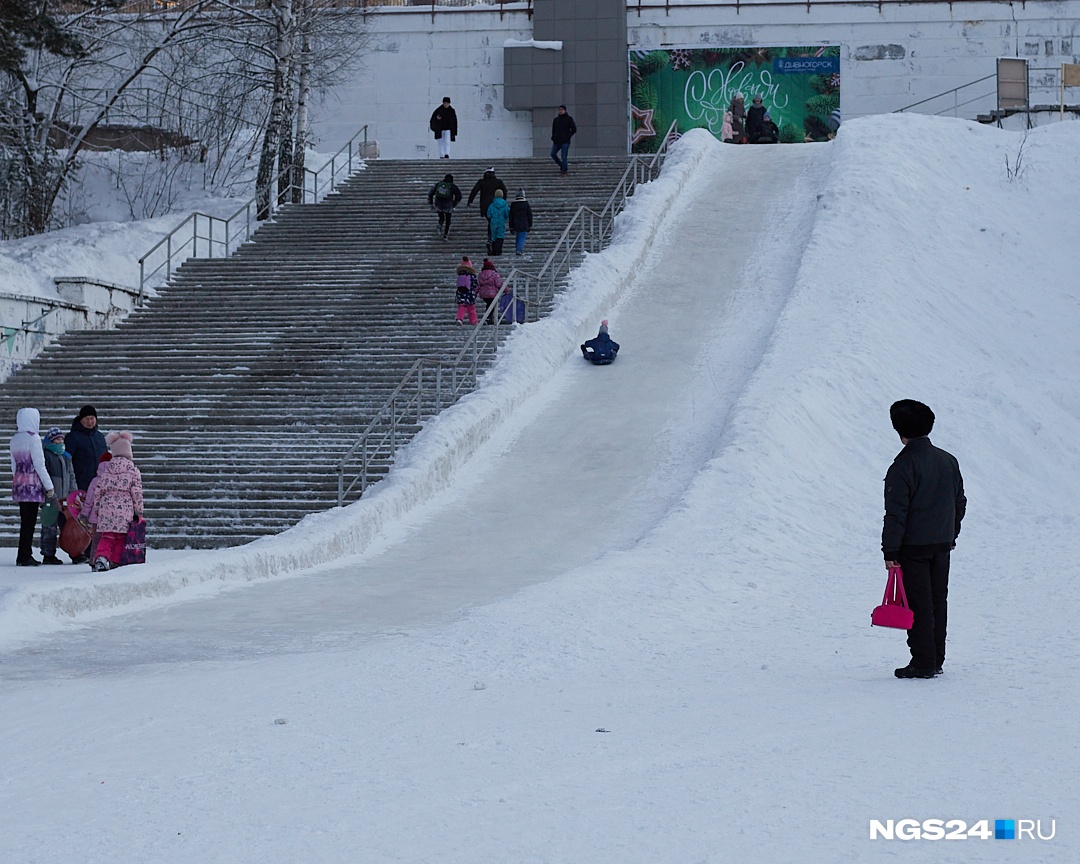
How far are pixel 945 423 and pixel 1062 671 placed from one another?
951 centimetres

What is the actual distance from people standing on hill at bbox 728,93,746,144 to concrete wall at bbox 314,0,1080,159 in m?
1.46

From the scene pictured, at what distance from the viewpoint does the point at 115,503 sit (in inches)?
412

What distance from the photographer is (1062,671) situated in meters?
7.05

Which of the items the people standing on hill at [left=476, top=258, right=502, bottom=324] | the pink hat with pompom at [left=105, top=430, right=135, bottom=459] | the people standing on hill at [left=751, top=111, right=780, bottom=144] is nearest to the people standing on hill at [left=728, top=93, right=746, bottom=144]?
the people standing on hill at [left=751, top=111, right=780, bottom=144]

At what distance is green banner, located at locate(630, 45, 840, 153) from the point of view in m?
35.4

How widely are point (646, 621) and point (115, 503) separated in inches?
170

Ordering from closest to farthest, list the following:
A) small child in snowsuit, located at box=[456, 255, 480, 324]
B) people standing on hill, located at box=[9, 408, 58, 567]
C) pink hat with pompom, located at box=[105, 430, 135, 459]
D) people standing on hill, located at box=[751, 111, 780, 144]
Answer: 1. pink hat with pompom, located at box=[105, 430, 135, 459]
2. people standing on hill, located at box=[9, 408, 58, 567]
3. small child in snowsuit, located at box=[456, 255, 480, 324]
4. people standing on hill, located at box=[751, 111, 780, 144]

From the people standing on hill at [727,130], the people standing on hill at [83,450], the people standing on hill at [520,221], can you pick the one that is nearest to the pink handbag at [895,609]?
the people standing on hill at [83,450]

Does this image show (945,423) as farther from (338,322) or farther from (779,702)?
(779,702)

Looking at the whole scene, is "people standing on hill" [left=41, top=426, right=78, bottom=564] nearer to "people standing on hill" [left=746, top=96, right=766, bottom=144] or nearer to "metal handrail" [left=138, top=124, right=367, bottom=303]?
"metal handrail" [left=138, top=124, right=367, bottom=303]

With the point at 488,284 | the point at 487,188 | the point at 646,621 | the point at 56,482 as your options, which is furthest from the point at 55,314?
the point at 646,621

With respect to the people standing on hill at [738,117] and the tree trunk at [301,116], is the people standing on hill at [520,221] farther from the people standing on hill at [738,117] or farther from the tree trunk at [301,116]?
the people standing on hill at [738,117]

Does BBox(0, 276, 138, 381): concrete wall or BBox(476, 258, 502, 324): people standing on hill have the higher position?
BBox(476, 258, 502, 324): people standing on hill

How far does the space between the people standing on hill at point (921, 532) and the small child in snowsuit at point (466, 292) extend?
1264 cm
